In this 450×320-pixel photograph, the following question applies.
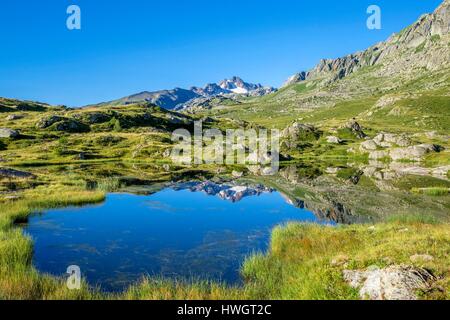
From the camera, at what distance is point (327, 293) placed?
16609 millimetres

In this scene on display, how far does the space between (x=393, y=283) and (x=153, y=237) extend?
22356mm

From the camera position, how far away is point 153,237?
109ft

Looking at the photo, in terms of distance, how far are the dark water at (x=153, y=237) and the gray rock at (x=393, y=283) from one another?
8.66m

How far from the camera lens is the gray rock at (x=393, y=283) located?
14.9 m

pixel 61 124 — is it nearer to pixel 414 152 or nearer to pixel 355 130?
pixel 355 130

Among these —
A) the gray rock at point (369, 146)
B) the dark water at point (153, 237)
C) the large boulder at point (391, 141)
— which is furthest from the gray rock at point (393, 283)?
the large boulder at point (391, 141)

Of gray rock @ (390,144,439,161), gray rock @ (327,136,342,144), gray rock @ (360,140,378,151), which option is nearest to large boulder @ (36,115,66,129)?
gray rock @ (327,136,342,144)

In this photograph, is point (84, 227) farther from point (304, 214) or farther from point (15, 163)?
point (15, 163)

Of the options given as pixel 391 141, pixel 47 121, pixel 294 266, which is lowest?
pixel 294 266

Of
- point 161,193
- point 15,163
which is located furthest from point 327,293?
point 15,163

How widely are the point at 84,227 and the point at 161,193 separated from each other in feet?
80.7

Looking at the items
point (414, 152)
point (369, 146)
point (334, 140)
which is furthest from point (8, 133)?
point (414, 152)

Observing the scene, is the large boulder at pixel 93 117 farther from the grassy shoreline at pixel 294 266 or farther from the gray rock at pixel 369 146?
the grassy shoreline at pixel 294 266

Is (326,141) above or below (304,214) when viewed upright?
above
